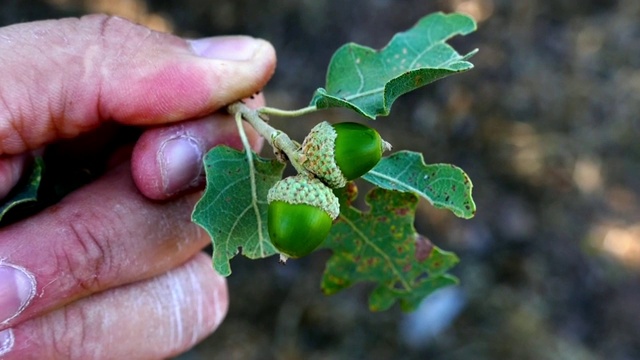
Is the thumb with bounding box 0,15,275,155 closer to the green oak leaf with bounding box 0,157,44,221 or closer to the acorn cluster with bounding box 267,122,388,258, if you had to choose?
the green oak leaf with bounding box 0,157,44,221

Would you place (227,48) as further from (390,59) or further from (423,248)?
(423,248)

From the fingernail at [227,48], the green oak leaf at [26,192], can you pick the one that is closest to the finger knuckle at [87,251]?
the green oak leaf at [26,192]

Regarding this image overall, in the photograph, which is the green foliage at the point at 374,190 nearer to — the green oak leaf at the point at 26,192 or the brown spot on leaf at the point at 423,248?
the brown spot on leaf at the point at 423,248

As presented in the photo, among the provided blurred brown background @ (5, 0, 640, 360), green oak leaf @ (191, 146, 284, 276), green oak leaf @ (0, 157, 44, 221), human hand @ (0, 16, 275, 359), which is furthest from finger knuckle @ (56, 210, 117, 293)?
blurred brown background @ (5, 0, 640, 360)

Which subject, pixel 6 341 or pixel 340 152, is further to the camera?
pixel 6 341

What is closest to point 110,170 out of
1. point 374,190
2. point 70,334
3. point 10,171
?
point 10,171

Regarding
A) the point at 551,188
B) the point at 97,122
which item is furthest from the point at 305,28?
the point at 97,122
